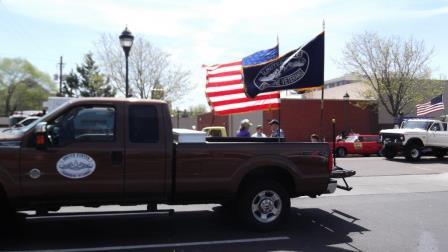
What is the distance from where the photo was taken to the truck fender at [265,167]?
7.25 meters

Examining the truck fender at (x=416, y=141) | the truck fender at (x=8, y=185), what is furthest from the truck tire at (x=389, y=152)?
the truck fender at (x=8, y=185)

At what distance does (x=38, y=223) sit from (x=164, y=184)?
2442mm

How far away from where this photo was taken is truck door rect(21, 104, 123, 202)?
6375 mm

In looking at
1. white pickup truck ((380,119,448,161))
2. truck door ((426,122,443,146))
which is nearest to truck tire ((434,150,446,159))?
white pickup truck ((380,119,448,161))

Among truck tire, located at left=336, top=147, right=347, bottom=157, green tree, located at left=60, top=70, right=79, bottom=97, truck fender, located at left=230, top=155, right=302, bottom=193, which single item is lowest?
truck tire, located at left=336, top=147, right=347, bottom=157

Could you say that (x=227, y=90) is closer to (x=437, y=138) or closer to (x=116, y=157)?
(x=116, y=157)

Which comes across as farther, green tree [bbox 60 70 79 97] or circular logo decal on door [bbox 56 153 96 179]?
green tree [bbox 60 70 79 97]

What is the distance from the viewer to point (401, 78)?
38.4m

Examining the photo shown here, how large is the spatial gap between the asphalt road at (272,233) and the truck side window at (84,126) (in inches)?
56.2

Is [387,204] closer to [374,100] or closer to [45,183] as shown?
[45,183]

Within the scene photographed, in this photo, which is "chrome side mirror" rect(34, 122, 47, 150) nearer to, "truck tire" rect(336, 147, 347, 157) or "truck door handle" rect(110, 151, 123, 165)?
"truck door handle" rect(110, 151, 123, 165)

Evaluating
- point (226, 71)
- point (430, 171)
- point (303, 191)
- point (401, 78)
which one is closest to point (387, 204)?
point (303, 191)

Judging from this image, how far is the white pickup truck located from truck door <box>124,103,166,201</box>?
20302 millimetres

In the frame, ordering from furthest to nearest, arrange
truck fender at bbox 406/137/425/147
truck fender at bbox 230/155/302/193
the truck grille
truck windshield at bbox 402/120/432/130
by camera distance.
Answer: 1. truck windshield at bbox 402/120/432/130
2. the truck grille
3. truck fender at bbox 406/137/425/147
4. truck fender at bbox 230/155/302/193
